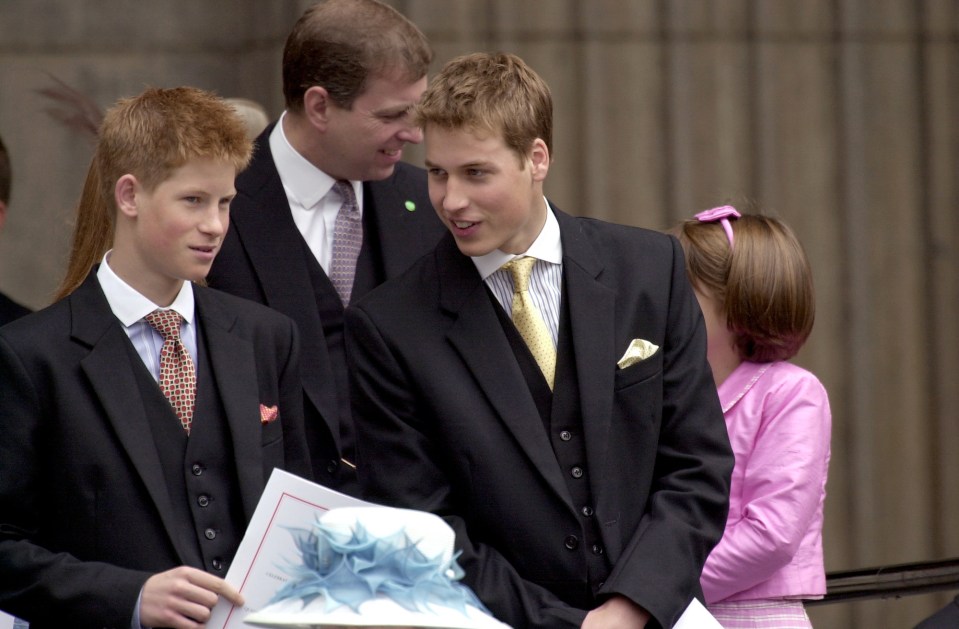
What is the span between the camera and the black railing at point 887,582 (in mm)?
3750

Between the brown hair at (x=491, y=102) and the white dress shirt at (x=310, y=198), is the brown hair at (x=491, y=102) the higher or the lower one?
the higher one

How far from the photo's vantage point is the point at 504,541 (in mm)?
2971

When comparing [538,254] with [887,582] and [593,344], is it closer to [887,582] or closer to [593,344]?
[593,344]

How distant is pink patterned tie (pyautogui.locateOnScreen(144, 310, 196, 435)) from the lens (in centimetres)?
290

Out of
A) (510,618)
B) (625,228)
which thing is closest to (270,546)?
(510,618)

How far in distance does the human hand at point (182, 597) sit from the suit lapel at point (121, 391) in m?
0.14

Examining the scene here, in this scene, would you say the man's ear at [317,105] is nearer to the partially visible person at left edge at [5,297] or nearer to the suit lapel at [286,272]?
the suit lapel at [286,272]

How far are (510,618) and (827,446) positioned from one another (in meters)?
1.21

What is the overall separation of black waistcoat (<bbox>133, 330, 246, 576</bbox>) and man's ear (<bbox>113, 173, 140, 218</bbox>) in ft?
1.01

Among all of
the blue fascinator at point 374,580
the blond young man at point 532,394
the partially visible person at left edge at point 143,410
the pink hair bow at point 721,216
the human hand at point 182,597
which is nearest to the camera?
the blue fascinator at point 374,580

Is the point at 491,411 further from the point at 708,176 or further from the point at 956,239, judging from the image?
the point at 956,239

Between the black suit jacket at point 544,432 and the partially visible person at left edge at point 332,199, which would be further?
the partially visible person at left edge at point 332,199

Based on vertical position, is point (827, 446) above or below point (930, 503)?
above

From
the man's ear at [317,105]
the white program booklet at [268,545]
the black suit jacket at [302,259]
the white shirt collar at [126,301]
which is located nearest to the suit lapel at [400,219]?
the black suit jacket at [302,259]
